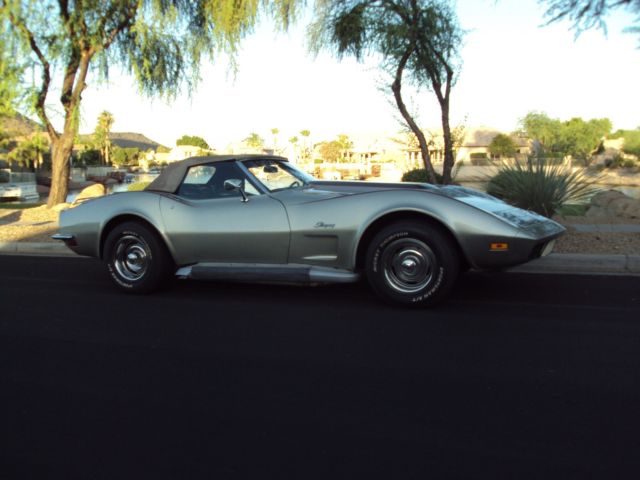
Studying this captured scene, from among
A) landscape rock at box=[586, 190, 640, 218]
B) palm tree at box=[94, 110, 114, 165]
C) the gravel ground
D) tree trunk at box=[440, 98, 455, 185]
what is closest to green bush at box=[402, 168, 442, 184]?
tree trunk at box=[440, 98, 455, 185]

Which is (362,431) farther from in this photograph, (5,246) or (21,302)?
(5,246)

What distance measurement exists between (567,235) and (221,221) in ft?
18.1

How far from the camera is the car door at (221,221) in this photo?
5.73m

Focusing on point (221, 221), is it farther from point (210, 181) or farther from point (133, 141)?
point (133, 141)

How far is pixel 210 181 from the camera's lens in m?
6.22

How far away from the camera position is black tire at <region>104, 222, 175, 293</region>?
20.2ft

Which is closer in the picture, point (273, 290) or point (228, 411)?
point (228, 411)

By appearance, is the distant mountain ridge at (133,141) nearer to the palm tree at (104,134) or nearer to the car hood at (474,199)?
the palm tree at (104,134)

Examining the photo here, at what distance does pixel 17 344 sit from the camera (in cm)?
463

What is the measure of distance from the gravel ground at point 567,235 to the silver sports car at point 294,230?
2594 millimetres

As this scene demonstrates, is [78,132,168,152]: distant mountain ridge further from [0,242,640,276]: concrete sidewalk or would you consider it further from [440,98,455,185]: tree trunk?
[0,242,640,276]: concrete sidewalk

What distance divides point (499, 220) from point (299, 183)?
2047 millimetres

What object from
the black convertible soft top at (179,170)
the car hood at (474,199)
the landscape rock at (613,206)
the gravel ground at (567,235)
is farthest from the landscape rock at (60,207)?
the landscape rock at (613,206)

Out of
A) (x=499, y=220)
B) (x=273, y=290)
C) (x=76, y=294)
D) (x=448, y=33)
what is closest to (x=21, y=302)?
(x=76, y=294)
